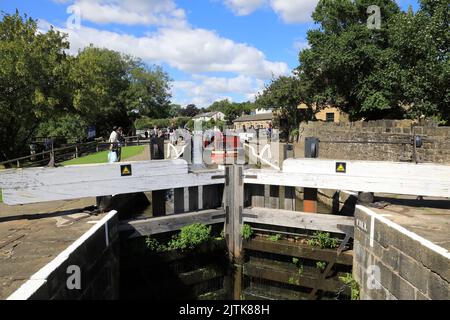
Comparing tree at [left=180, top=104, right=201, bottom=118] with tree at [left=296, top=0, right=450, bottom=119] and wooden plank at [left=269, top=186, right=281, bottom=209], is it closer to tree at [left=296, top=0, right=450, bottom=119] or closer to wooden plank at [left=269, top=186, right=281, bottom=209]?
tree at [left=296, top=0, right=450, bottom=119]

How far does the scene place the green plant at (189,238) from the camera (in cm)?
768

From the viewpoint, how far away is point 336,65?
24406 millimetres

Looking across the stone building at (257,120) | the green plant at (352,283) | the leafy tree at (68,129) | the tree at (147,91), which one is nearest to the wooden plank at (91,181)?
the green plant at (352,283)

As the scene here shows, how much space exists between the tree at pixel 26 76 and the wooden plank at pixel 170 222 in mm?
15550

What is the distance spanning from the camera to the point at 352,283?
675 cm

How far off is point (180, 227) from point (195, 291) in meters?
1.39

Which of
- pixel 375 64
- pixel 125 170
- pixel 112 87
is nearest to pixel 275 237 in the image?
pixel 125 170

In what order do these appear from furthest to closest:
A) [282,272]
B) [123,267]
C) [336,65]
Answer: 1. [336,65]
2. [282,272]
3. [123,267]

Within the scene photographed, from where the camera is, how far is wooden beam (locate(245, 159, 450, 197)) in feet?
21.9

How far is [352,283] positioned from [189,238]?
11.2 feet

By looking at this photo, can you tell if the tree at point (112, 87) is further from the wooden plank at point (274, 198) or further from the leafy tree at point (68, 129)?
the wooden plank at point (274, 198)
